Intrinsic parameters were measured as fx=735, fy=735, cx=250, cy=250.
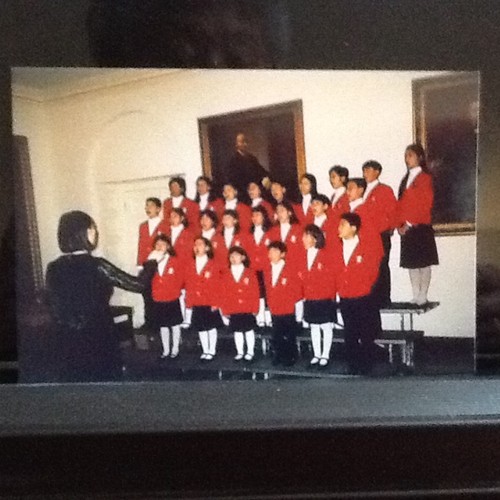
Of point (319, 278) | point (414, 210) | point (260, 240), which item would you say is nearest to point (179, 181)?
point (260, 240)

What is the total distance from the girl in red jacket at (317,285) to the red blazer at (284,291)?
1 centimetres

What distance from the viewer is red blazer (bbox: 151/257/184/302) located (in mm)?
1124

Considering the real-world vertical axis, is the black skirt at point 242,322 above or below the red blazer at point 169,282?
below

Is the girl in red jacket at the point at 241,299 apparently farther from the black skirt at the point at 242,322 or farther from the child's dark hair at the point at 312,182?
the child's dark hair at the point at 312,182

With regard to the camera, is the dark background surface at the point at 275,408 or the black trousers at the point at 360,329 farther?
the black trousers at the point at 360,329

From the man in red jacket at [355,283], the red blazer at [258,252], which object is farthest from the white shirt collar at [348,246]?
the red blazer at [258,252]

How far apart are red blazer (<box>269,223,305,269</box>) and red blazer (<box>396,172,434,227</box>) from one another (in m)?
0.15

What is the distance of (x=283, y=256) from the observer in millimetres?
1127

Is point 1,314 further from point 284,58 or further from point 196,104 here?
point 284,58

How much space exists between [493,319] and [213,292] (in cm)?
45

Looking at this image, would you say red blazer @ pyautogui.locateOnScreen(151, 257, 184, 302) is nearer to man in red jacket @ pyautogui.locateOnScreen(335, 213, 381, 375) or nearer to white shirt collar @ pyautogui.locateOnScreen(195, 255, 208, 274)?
white shirt collar @ pyautogui.locateOnScreen(195, 255, 208, 274)

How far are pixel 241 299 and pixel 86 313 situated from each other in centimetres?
24

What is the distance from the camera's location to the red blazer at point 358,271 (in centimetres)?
113

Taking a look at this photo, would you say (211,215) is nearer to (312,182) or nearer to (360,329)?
(312,182)
